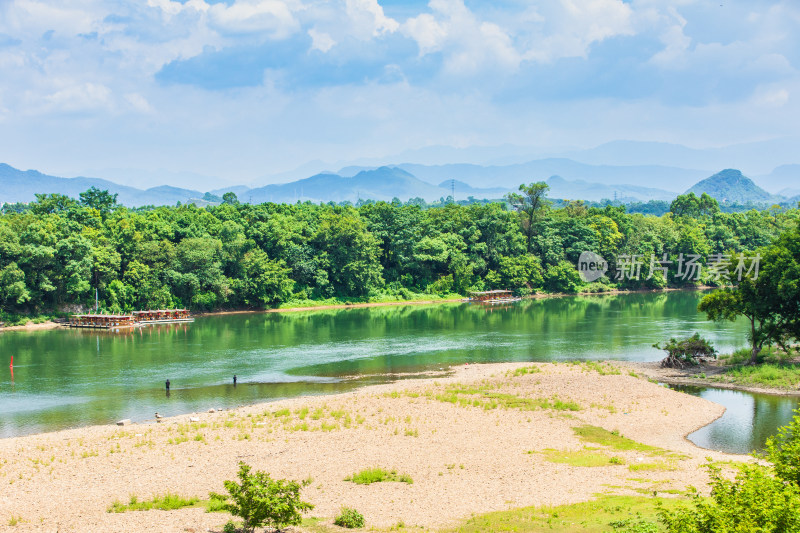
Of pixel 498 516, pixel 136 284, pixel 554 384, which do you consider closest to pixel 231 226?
pixel 136 284

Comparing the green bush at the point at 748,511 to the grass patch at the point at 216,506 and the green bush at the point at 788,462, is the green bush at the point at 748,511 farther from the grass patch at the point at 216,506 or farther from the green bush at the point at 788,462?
the grass patch at the point at 216,506

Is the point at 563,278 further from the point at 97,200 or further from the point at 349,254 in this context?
the point at 97,200

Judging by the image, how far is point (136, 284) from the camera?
258ft

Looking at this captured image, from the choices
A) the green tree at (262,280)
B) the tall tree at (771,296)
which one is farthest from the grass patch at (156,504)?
the green tree at (262,280)

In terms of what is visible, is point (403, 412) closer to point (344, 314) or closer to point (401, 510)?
point (401, 510)

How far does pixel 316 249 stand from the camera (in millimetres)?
94312

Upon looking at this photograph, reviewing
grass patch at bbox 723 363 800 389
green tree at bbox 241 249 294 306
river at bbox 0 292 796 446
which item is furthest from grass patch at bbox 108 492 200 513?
green tree at bbox 241 249 294 306

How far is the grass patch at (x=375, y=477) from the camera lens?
2216cm

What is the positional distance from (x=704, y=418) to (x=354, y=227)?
64.6 metres

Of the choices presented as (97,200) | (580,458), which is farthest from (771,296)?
(97,200)

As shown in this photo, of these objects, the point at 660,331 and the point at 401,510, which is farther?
the point at 660,331

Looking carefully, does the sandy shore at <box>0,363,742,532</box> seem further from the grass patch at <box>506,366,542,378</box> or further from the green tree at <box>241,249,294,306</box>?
the green tree at <box>241,249,294,306</box>

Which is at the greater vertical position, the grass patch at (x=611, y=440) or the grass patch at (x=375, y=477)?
the grass patch at (x=375, y=477)

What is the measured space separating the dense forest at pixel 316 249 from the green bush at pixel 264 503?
209 ft
